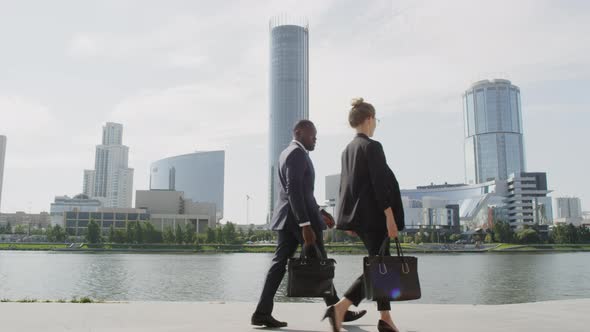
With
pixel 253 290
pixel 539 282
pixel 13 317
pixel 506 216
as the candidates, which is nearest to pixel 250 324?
pixel 13 317

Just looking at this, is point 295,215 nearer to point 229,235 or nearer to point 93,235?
point 229,235

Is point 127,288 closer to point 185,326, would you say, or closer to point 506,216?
point 185,326

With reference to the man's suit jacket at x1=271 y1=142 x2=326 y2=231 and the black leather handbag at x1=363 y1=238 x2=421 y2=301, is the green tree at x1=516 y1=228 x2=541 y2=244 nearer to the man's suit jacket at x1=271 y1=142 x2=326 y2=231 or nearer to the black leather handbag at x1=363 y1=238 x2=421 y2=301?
the man's suit jacket at x1=271 y1=142 x2=326 y2=231

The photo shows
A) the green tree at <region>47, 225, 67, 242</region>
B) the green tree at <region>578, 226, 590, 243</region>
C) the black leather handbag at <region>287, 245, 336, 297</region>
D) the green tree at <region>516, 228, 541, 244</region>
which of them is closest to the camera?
the black leather handbag at <region>287, 245, 336, 297</region>

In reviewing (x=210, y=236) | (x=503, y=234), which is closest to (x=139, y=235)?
(x=210, y=236)

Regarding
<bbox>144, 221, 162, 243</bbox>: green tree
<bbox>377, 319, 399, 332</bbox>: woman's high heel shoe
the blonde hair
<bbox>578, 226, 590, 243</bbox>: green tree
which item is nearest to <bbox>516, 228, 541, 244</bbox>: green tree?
<bbox>578, 226, 590, 243</bbox>: green tree

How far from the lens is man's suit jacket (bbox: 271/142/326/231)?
15.4ft

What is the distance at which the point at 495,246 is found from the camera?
10406cm

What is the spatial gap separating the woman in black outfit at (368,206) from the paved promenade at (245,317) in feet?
1.51

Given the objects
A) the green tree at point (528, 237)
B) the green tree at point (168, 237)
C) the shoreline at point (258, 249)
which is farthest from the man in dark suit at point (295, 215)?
the green tree at point (528, 237)

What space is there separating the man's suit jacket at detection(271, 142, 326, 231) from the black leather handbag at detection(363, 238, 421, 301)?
84cm

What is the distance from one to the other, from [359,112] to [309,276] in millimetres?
1629

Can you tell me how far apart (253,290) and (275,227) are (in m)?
20.4

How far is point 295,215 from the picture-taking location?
4.64 m
